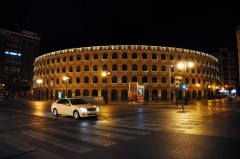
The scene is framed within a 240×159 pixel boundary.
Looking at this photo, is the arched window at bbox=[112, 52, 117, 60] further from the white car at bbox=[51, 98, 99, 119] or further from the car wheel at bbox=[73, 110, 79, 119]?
the car wheel at bbox=[73, 110, 79, 119]

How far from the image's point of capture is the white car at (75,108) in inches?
596

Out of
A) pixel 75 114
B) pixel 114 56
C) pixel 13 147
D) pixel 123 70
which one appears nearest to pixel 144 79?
pixel 123 70

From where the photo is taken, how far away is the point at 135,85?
3816cm

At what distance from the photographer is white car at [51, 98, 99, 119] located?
15.1m

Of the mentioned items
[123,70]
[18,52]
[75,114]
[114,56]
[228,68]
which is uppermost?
[18,52]

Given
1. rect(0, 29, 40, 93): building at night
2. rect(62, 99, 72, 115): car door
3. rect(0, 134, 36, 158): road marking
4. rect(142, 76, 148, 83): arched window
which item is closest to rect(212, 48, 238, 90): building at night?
rect(142, 76, 148, 83): arched window

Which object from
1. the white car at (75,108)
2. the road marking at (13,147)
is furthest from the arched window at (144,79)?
the road marking at (13,147)

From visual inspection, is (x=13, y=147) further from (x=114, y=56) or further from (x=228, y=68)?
(x=228, y=68)

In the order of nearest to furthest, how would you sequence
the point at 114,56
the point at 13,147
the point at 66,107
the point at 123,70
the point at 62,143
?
the point at 13,147 → the point at 62,143 → the point at 66,107 → the point at 123,70 → the point at 114,56

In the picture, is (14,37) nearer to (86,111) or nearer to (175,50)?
(175,50)

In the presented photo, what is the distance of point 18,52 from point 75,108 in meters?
106

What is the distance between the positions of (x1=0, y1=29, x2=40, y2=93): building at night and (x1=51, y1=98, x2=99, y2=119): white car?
9142cm

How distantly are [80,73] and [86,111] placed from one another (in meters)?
42.9

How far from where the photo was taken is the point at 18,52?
353ft
